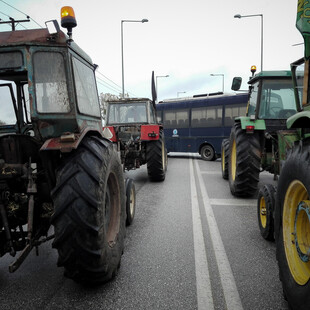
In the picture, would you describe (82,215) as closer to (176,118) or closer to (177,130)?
(177,130)

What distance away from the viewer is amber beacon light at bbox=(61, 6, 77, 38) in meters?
Result: 2.59

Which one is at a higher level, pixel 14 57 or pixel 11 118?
Answer: pixel 14 57

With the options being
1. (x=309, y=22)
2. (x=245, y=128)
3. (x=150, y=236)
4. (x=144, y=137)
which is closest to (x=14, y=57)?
(x=309, y=22)

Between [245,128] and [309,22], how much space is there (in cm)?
376

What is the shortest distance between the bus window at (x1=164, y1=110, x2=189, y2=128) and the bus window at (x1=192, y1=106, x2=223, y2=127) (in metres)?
0.52

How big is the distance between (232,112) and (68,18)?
12.2m

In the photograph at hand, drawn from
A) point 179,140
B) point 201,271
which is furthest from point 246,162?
point 179,140

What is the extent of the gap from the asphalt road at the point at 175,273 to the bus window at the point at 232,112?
9482 mm

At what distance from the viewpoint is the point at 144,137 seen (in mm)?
7691

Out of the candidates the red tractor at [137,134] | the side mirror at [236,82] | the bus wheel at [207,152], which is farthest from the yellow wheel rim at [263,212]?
the bus wheel at [207,152]

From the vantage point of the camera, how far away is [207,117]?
14.7 metres

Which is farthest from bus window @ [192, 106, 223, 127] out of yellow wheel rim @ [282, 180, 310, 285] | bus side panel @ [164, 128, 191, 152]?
yellow wheel rim @ [282, 180, 310, 285]

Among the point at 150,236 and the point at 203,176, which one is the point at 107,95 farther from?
the point at 150,236

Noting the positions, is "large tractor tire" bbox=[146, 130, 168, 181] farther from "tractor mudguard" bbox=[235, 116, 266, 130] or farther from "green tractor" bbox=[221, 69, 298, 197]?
"tractor mudguard" bbox=[235, 116, 266, 130]
